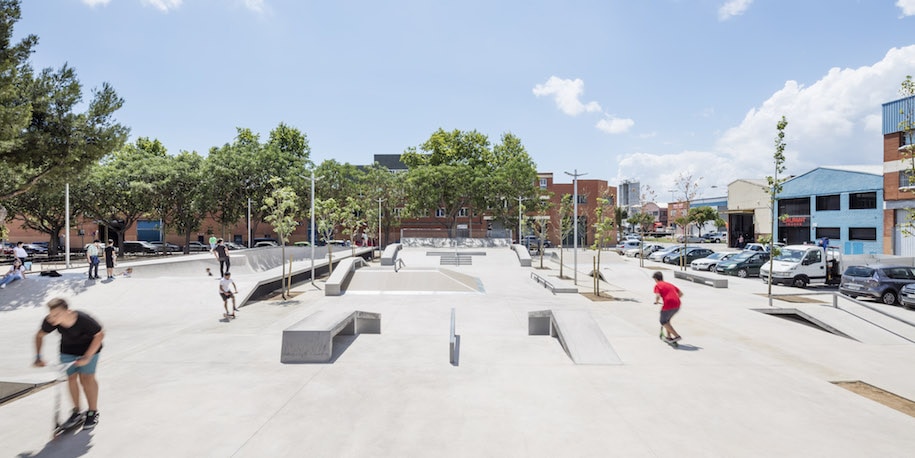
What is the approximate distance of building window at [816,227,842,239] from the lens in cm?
4531

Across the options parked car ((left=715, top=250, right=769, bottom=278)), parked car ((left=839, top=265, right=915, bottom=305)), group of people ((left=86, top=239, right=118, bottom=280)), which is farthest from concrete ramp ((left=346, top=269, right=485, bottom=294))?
parked car ((left=715, top=250, right=769, bottom=278))

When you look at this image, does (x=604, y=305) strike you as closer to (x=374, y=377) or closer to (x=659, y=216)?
(x=374, y=377)

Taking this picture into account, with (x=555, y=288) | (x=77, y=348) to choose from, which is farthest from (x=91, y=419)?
(x=555, y=288)

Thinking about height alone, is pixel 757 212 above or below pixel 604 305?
above

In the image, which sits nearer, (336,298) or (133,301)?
(133,301)

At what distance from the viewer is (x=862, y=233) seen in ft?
140

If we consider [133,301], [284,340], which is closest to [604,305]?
[284,340]

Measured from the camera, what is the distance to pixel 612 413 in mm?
6023

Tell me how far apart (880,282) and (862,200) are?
33.8m

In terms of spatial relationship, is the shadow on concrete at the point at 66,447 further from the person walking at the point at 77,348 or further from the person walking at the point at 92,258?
the person walking at the point at 92,258

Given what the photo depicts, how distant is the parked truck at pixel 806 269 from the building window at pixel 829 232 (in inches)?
1118

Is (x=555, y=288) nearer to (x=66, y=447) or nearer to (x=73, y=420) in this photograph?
(x=73, y=420)

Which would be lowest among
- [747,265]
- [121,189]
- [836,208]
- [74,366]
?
[747,265]

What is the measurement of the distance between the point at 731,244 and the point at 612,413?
218ft
